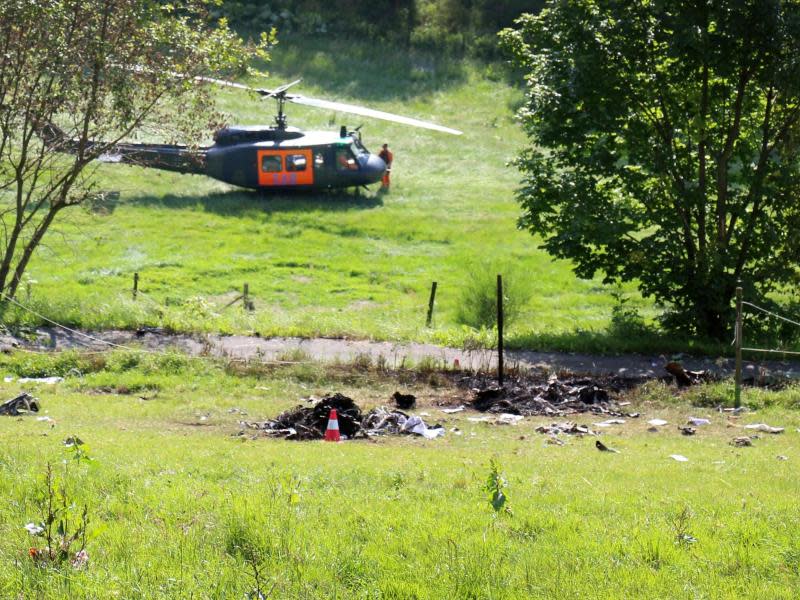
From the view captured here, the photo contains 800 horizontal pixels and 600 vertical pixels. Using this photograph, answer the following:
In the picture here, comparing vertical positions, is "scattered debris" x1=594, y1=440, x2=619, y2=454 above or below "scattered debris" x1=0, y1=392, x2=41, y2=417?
above

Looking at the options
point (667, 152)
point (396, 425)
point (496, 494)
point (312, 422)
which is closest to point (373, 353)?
point (396, 425)

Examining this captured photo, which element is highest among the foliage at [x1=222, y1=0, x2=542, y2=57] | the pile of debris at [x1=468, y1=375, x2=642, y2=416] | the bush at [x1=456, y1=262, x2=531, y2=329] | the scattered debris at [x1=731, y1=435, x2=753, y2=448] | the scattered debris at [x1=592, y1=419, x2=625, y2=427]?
the foliage at [x1=222, y1=0, x2=542, y2=57]

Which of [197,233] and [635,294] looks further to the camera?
[197,233]

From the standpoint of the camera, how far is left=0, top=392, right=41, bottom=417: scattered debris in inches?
562

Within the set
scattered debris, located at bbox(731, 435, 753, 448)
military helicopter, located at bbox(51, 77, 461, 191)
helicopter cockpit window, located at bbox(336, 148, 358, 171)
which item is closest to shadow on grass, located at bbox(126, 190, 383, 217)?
military helicopter, located at bbox(51, 77, 461, 191)

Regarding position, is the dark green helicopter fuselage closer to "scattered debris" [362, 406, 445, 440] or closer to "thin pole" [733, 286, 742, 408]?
"thin pole" [733, 286, 742, 408]

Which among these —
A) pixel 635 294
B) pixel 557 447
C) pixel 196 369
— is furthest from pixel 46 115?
pixel 635 294

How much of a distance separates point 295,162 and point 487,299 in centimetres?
1633

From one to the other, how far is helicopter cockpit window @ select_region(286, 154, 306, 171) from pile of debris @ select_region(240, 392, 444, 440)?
26.2 metres

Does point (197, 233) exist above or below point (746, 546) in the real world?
below

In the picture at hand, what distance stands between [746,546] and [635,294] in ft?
85.6

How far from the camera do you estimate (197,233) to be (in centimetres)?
3691

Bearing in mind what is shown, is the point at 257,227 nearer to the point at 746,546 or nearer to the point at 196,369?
the point at 196,369

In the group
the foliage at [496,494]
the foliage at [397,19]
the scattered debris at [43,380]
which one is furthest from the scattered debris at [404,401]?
the foliage at [397,19]
